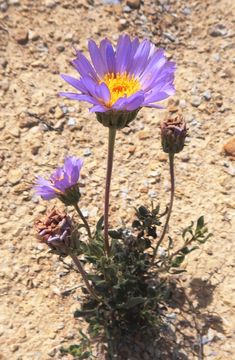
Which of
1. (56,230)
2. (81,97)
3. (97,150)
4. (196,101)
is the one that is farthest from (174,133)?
(196,101)

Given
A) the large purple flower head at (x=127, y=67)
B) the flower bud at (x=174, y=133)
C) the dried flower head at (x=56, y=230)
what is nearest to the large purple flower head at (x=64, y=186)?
the dried flower head at (x=56, y=230)

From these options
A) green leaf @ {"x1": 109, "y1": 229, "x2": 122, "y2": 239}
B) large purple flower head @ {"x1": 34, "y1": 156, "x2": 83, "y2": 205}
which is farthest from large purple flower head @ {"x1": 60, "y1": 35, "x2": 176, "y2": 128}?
green leaf @ {"x1": 109, "y1": 229, "x2": 122, "y2": 239}

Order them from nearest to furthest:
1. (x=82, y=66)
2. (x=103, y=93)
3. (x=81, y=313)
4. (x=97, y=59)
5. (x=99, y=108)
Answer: (x=99, y=108), (x=103, y=93), (x=82, y=66), (x=97, y=59), (x=81, y=313)

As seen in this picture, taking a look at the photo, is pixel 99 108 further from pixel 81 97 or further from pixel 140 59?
pixel 140 59

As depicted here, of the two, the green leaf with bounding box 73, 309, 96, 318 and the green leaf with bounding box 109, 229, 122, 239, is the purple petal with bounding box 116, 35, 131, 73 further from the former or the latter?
the green leaf with bounding box 73, 309, 96, 318

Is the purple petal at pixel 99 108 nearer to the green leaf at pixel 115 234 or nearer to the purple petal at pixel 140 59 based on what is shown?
the purple petal at pixel 140 59

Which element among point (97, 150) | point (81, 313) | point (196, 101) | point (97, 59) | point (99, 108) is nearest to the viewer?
point (99, 108)
